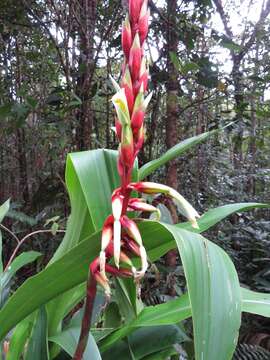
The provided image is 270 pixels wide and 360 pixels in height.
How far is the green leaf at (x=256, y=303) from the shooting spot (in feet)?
1.82

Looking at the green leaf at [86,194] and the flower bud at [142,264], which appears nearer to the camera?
the flower bud at [142,264]

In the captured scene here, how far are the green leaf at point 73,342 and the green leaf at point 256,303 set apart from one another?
220 millimetres

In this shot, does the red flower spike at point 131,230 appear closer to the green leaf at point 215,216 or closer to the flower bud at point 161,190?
the flower bud at point 161,190

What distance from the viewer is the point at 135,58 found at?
393 millimetres

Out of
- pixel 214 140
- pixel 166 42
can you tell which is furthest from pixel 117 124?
pixel 214 140

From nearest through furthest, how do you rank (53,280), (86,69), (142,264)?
(142,264), (53,280), (86,69)

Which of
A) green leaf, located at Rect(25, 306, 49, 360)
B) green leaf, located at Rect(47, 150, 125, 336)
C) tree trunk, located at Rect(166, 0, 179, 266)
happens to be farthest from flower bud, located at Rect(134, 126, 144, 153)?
tree trunk, located at Rect(166, 0, 179, 266)

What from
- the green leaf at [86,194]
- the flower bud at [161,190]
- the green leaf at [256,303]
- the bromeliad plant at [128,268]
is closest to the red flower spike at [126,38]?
A: the bromeliad plant at [128,268]

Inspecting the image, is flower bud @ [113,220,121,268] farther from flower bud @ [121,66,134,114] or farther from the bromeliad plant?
flower bud @ [121,66,134,114]

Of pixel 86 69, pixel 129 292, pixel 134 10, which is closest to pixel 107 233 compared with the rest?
pixel 134 10

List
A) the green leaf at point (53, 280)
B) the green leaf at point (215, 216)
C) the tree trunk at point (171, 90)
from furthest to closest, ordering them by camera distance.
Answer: the tree trunk at point (171, 90), the green leaf at point (215, 216), the green leaf at point (53, 280)

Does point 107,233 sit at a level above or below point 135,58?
below

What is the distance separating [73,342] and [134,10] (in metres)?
0.48

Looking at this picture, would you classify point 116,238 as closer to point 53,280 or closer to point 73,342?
point 53,280
